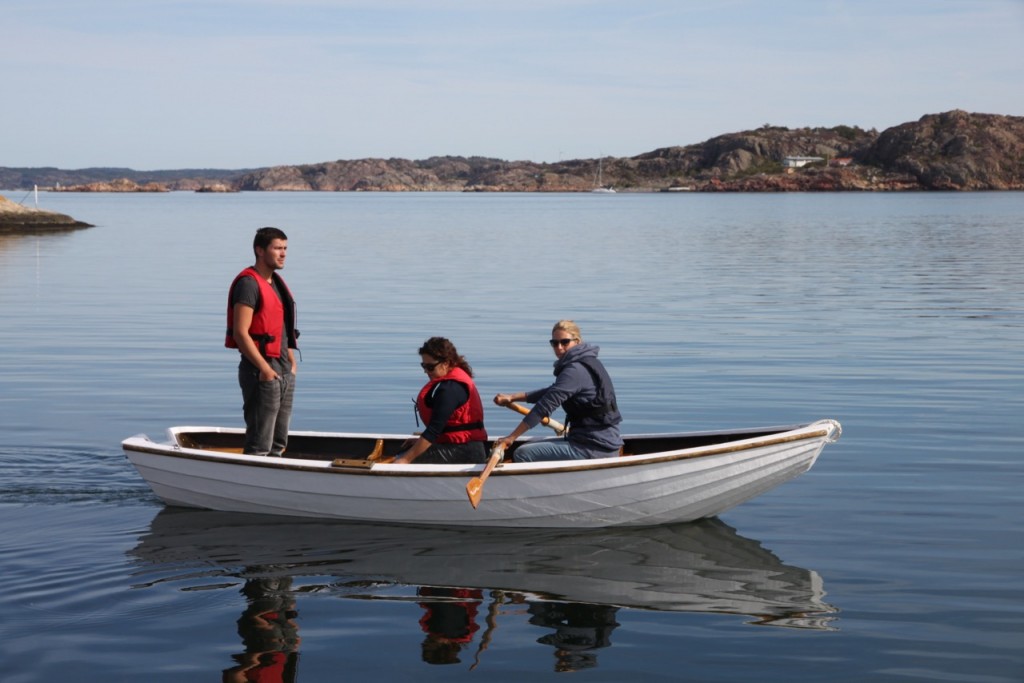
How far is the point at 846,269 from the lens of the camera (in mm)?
41125

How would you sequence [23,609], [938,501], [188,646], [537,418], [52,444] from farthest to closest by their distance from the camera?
[52,444], [938,501], [537,418], [23,609], [188,646]

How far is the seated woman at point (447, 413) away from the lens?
34.8 feet

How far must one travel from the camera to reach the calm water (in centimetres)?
814

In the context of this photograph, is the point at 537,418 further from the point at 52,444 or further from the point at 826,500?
the point at 52,444

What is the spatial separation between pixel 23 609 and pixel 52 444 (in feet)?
19.9

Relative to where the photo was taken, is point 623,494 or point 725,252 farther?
→ point 725,252

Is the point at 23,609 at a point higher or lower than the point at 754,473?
lower

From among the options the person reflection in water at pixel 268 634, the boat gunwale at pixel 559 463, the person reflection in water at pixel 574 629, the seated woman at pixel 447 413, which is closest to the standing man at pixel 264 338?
the boat gunwale at pixel 559 463

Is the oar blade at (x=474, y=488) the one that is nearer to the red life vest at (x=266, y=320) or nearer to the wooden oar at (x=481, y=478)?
the wooden oar at (x=481, y=478)

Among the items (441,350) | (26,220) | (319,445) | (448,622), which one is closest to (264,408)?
(319,445)

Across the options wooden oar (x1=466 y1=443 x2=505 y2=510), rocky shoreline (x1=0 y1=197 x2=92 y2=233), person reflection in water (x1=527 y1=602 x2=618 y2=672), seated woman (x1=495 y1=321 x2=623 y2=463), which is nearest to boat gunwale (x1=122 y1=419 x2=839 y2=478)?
wooden oar (x1=466 y1=443 x2=505 y2=510)

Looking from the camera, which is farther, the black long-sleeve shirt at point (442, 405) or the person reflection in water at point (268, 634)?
the black long-sleeve shirt at point (442, 405)

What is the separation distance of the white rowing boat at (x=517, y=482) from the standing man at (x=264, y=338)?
0.37 m

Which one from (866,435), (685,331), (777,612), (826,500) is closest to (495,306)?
(685,331)
